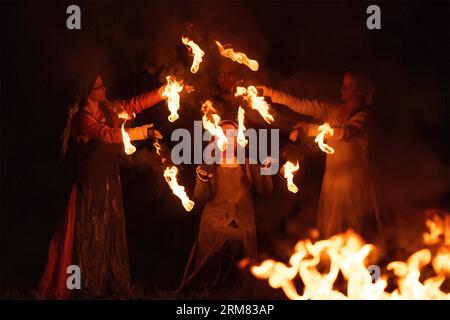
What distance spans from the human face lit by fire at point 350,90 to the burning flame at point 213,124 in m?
1.43

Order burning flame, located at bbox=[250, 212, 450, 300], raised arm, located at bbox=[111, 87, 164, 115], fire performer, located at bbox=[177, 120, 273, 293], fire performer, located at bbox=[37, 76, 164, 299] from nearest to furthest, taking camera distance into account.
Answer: burning flame, located at bbox=[250, 212, 450, 300] < fire performer, located at bbox=[177, 120, 273, 293] < fire performer, located at bbox=[37, 76, 164, 299] < raised arm, located at bbox=[111, 87, 164, 115]

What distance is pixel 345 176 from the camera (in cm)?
1187

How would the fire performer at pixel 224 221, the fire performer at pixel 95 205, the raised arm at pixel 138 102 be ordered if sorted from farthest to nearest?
the raised arm at pixel 138 102 → the fire performer at pixel 95 205 → the fire performer at pixel 224 221

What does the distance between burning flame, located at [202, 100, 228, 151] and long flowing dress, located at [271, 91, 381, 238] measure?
698 millimetres

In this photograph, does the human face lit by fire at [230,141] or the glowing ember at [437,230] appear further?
the glowing ember at [437,230]

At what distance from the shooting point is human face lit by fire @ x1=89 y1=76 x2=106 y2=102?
1187 cm

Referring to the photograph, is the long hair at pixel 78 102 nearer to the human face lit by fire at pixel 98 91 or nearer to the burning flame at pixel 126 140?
the human face lit by fire at pixel 98 91

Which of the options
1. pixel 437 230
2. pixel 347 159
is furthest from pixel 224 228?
pixel 437 230

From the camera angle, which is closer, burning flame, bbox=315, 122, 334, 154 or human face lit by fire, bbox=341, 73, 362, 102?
burning flame, bbox=315, 122, 334, 154

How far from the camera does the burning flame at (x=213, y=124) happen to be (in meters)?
11.7

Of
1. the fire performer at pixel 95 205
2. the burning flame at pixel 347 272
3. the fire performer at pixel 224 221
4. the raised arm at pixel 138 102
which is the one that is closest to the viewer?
the burning flame at pixel 347 272

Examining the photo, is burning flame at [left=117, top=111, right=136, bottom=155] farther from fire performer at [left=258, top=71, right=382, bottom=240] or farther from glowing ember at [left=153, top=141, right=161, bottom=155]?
fire performer at [left=258, top=71, right=382, bottom=240]

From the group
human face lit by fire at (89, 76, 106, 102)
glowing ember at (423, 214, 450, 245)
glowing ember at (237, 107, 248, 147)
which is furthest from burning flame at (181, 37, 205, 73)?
glowing ember at (423, 214, 450, 245)

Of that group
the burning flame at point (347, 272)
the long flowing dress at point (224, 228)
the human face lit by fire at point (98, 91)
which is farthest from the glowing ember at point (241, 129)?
the human face lit by fire at point (98, 91)
